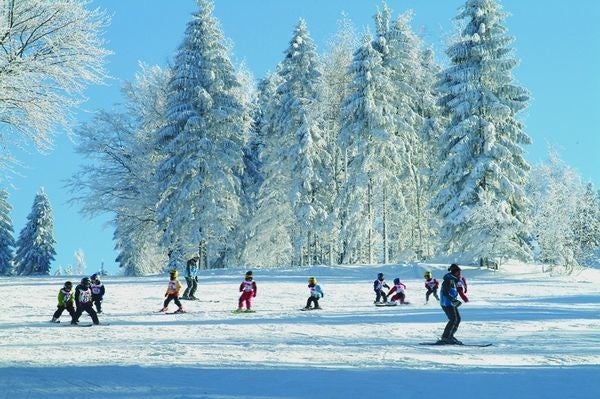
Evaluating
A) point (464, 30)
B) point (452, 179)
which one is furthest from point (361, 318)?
point (464, 30)

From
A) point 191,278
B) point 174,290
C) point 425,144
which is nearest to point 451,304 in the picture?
point 174,290

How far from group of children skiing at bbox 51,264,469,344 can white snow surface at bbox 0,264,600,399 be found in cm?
47

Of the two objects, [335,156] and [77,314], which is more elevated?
[335,156]

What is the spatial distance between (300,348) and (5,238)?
58098mm

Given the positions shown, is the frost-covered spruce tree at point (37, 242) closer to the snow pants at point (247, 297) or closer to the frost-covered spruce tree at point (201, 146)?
the frost-covered spruce tree at point (201, 146)

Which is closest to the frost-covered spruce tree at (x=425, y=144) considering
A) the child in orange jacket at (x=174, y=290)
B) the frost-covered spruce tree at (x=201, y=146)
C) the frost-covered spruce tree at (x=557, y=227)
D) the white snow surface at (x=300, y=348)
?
the frost-covered spruce tree at (x=557, y=227)

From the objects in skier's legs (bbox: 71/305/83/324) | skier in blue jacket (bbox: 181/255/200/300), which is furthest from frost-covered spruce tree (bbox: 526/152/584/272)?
skier's legs (bbox: 71/305/83/324)

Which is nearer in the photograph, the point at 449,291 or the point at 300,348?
the point at 300,348

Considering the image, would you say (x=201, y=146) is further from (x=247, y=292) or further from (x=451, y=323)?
(x=451, y=323)

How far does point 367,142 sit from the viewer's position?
3675 centimetres

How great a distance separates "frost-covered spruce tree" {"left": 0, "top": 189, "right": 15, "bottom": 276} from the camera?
60219 mm

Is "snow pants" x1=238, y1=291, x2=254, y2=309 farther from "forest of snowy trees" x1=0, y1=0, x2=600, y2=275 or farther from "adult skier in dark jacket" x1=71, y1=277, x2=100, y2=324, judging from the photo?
"forest of snowy trees" x1=0, y1=0, x2=600, y2=275

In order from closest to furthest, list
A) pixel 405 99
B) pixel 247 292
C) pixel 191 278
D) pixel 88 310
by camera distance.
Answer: pixel 88 310 → pixel 247 292 → pixel 191 278 → pixel 405 99

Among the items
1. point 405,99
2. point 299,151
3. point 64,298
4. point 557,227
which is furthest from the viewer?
point 405,99
